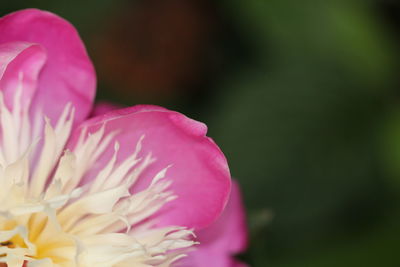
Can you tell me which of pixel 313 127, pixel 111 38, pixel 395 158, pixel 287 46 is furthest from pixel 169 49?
pixel 395 158

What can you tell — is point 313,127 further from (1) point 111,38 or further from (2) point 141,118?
(2) point 141,118

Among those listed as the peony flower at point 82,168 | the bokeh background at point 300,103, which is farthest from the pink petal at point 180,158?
the bokeh background at point 300,103

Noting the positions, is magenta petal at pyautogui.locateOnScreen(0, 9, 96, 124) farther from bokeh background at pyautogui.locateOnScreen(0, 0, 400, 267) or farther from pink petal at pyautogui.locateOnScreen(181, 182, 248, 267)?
bokeh background at pyautogui.locateOnScreen(0, 0, 400, 267)

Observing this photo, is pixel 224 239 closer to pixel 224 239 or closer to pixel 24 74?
pixel 224 239

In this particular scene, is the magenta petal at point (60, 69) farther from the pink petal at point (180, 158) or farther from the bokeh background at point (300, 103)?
the bokeh background at point (300, 103)

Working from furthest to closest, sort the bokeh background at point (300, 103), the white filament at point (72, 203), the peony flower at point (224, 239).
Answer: the bokeh background at point (300, 103), the peony flower at point (224, 239), the white filament at point (72, 203)

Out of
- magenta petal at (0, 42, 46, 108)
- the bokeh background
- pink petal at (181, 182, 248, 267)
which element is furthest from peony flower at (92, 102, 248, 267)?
the bokeh background
